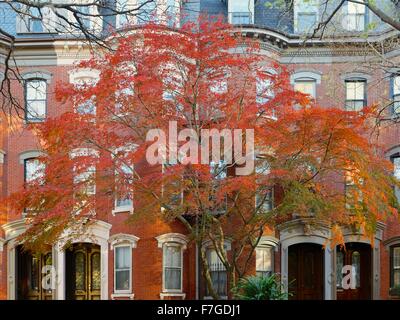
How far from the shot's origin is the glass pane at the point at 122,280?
2427cm

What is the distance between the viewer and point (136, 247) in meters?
24.1

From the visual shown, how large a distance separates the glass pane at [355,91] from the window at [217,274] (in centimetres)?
689

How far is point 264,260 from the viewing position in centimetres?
2445

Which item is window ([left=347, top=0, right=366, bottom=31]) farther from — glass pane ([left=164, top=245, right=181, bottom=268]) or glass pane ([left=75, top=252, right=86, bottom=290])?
glass pane ([left=75, top=252, right=86, bottom=290])

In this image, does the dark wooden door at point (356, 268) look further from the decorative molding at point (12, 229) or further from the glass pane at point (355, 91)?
the decorative molding at point (12, 229)

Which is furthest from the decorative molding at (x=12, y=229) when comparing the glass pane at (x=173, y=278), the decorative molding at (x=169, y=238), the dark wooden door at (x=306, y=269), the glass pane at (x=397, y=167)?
the glass pane at (x=397, y=167)

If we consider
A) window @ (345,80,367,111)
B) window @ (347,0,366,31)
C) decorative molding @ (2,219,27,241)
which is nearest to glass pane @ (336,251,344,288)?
window @ (345,80,367,111)

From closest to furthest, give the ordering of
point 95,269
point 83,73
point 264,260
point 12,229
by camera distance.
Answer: point 264,260
point 12,229
point 83,73
point 95,269

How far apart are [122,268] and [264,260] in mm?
4572

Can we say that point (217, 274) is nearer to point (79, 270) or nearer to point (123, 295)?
point (123, 295)

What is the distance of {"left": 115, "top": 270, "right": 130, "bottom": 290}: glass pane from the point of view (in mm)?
24266

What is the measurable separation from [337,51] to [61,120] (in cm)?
1021

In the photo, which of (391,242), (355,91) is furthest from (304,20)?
(391,242)

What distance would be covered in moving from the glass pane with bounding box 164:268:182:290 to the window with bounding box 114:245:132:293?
1.19 metres
